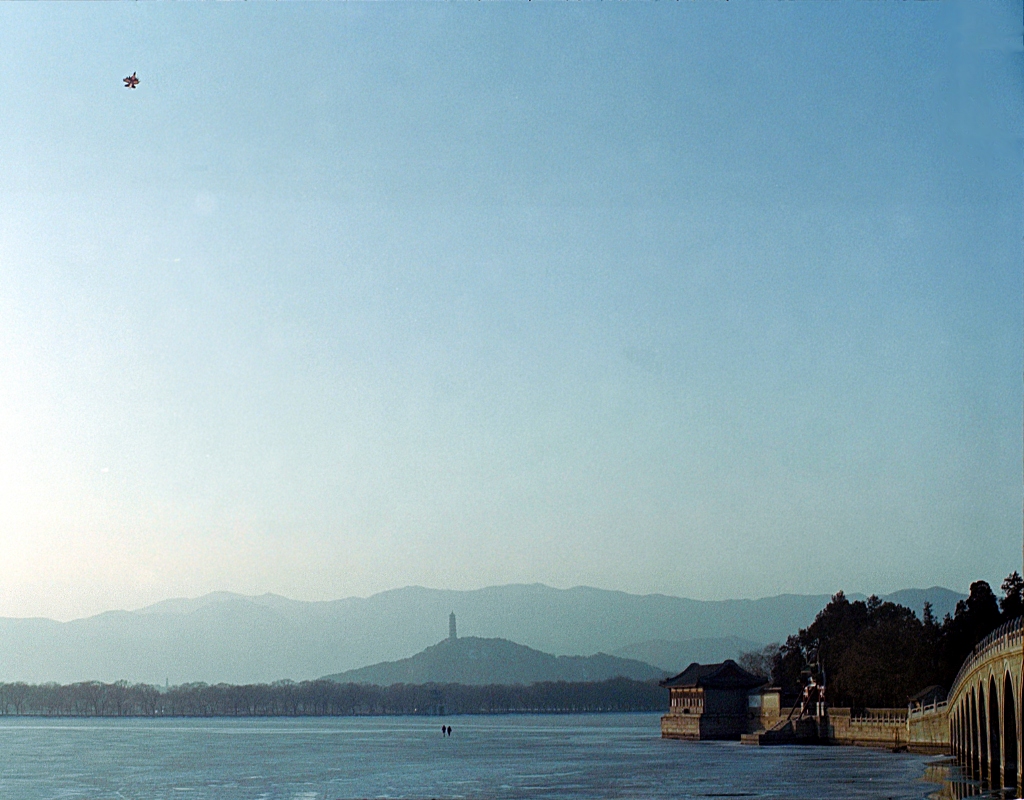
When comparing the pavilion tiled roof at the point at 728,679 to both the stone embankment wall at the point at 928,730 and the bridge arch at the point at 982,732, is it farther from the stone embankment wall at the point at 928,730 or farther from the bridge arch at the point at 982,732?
the bridge arch at the point at 982,732

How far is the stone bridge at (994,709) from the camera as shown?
49.7m

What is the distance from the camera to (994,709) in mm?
56750

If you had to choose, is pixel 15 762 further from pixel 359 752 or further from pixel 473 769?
pixel 473 769

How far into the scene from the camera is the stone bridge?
49.7 meters

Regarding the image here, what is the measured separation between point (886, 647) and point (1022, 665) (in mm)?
65455

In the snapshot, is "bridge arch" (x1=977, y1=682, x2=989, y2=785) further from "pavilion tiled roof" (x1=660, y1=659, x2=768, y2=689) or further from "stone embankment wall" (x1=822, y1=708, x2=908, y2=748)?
"pavilion tiled roof" (x1=660, y1=659, x2=768, y2=689)

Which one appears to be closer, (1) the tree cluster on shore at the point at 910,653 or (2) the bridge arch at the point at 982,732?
(2) the bridge arch at the point at 982,732

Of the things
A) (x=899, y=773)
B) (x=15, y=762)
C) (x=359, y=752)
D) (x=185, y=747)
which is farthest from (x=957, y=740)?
(x=185, y=747)

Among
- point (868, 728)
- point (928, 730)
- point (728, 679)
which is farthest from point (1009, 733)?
point (728, 679)

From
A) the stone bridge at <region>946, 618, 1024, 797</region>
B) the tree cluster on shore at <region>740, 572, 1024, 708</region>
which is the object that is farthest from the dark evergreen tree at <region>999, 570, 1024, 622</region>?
the stone bridge at <region>946, 618, 1024, 797</region>

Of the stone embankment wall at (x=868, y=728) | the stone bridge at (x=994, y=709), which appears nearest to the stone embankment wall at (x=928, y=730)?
the stone embankment wall at (x=868, y=728)

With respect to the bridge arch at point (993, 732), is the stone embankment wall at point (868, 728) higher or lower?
lower

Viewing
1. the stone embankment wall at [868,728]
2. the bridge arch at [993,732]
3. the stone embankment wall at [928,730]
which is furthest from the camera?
the stone embankment wall at [868,728]

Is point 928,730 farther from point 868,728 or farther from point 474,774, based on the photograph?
point 474,774
